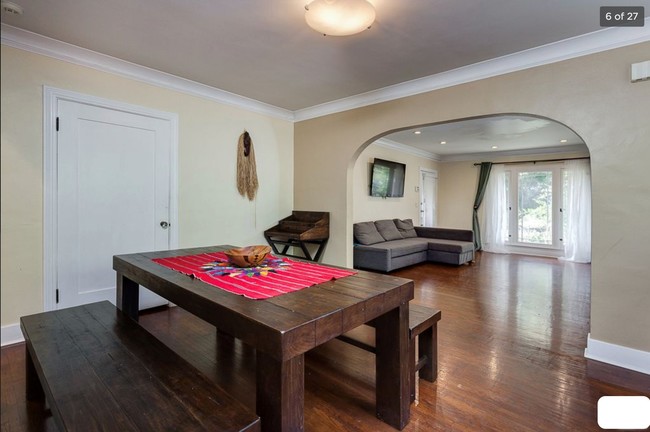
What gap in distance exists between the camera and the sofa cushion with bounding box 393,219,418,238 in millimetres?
6543

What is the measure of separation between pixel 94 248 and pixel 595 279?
409 cm

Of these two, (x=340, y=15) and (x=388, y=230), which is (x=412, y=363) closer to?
(x=340, y=15)

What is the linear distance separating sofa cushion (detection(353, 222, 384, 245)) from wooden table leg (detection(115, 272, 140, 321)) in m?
3.59

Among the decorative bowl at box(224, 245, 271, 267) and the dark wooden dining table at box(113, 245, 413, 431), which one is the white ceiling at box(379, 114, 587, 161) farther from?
the dark wooden dining table at box(113, 245, 413, 431)

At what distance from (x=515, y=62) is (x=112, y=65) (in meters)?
3.49

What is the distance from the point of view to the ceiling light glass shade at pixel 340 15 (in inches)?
71.8

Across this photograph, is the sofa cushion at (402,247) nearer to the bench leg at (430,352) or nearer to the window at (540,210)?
the window at (540,210)

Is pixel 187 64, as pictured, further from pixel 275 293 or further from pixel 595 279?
pixel 595 279

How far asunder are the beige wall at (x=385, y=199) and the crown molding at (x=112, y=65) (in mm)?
2388

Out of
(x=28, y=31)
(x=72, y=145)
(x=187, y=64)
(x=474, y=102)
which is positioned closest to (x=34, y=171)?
(x=72, y=145)

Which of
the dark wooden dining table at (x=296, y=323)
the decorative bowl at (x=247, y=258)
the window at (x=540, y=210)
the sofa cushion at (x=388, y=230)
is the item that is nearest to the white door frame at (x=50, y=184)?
the dark wooden dining table at (x=296, y=323)

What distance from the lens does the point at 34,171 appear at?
2.54 meters

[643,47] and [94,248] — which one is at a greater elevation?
[643,47]

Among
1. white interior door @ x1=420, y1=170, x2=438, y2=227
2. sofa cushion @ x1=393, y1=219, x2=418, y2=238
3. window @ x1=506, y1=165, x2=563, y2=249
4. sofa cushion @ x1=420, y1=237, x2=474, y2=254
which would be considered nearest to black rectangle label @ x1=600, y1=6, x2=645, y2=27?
sofa cushion @ x1=420, y1=237, x2=474, y2=254
